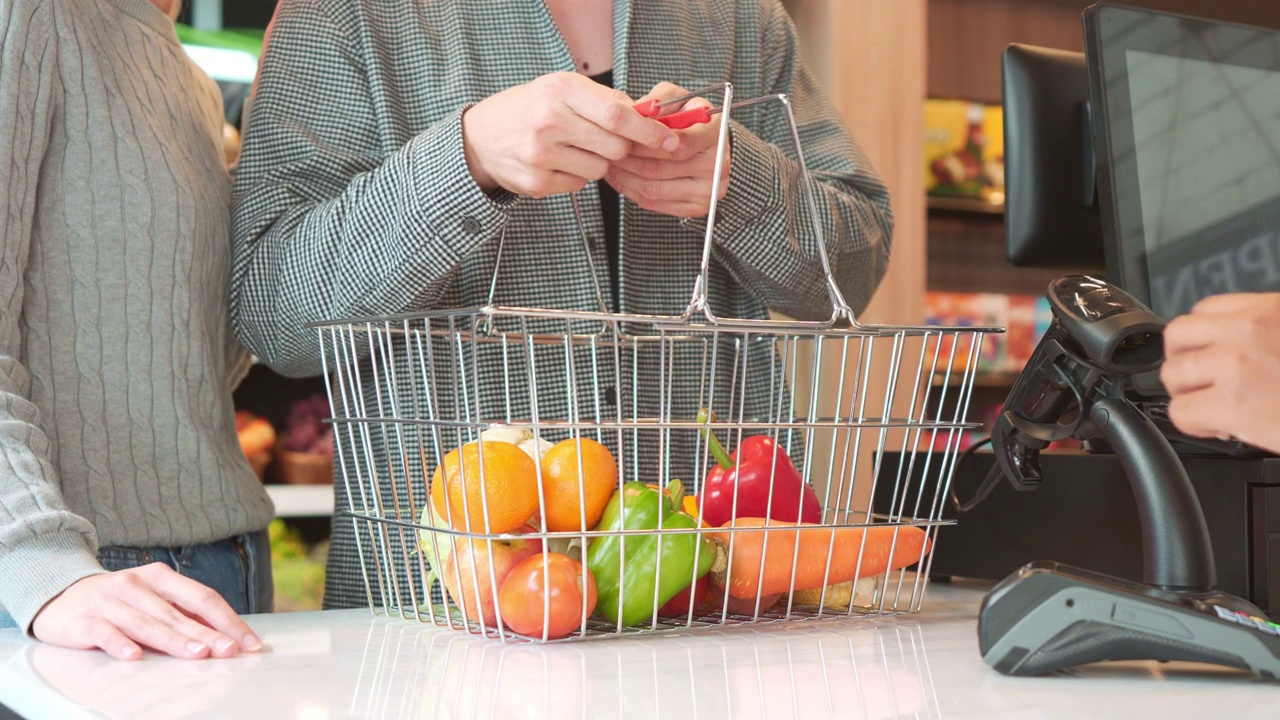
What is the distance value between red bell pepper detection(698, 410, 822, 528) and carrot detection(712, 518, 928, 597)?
3 centimetres

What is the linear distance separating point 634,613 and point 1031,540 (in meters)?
0.38

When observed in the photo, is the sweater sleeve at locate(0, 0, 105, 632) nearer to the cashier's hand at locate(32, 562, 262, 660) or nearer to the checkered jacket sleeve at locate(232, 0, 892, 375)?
the cashier's hand at locate(32, 562, 262, 660)

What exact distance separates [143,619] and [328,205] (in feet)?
1.31

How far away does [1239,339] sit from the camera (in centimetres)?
57

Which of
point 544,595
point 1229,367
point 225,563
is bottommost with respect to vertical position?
point 225,563

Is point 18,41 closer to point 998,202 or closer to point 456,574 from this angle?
point 456,574

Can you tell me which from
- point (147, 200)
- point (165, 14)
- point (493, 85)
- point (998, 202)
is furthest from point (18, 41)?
point (998, 202)

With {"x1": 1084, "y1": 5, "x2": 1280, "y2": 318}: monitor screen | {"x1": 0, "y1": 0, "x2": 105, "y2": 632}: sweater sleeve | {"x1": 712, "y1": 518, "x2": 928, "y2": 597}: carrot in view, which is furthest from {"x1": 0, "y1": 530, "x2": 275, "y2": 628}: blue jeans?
{"x1": 1084, "y1": 5, "x2": 1280, "y2": 318}: monitor screen

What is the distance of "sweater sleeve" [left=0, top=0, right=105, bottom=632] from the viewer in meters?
0.76

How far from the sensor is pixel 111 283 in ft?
3.17

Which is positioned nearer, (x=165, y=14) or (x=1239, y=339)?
(x=1239, y=339)

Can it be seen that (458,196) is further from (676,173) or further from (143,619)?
(143,619)

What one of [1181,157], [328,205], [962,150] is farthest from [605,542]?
[962,150]

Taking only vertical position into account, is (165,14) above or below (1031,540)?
above
